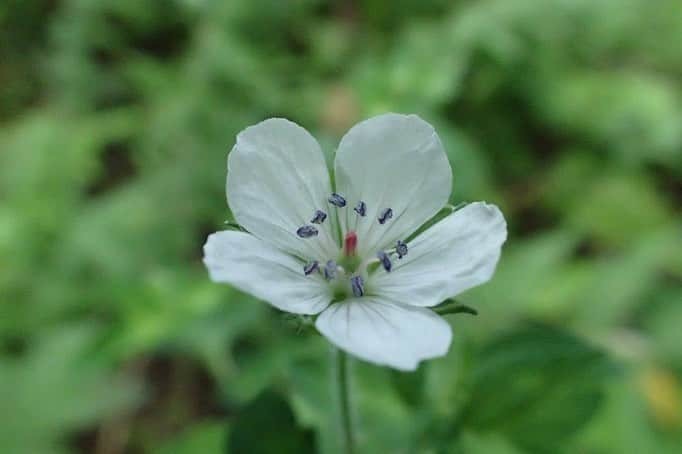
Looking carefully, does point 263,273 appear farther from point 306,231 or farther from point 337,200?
point 337,200

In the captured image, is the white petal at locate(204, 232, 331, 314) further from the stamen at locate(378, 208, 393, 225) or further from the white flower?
the stamen at locate(378, 208, 393, 225)

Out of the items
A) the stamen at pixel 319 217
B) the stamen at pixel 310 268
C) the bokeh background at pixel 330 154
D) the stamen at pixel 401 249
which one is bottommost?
the bokeh background at pixel 330 154

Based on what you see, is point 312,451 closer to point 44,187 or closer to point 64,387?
point 64,387

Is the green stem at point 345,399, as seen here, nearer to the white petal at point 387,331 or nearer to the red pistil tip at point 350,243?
the white petal at point 387,331

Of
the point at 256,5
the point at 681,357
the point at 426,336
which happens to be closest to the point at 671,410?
the point at 681,357

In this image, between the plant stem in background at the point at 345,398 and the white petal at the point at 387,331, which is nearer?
the white petal at the point at 387,331

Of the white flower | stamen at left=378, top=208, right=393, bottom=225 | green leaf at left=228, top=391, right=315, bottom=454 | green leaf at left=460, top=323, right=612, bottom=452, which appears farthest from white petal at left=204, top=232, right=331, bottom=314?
green leaf at left=460, top=323, right=612, bottom=452

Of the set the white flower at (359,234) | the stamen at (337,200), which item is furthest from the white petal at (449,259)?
the stamen at (337,200)

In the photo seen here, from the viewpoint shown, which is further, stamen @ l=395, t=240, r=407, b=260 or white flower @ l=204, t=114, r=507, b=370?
stamen @ l=395, t=240, r=407, b=260

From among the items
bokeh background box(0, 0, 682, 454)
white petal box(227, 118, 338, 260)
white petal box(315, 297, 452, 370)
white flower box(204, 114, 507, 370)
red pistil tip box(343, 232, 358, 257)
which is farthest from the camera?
bokeh background box(0, 0, 682, 454)
